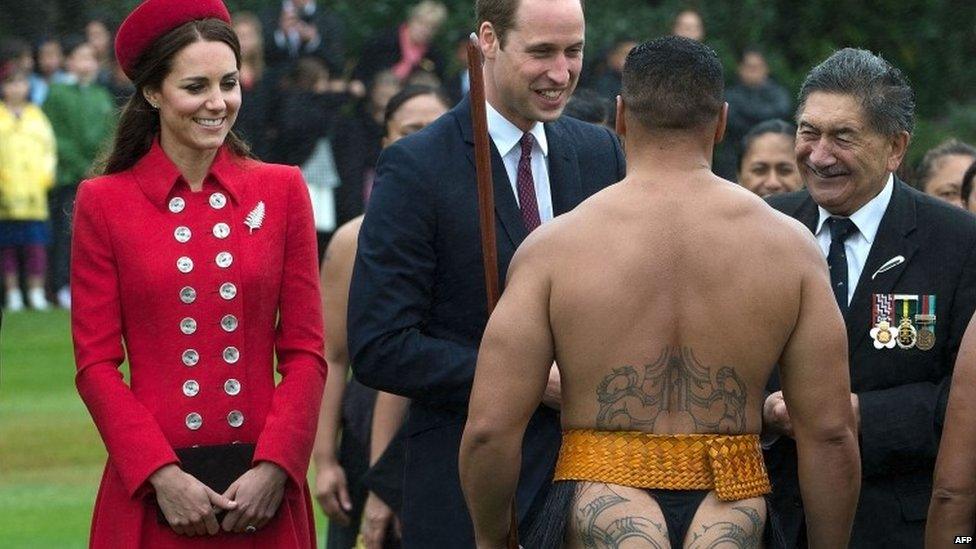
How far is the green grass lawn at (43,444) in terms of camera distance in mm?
11844

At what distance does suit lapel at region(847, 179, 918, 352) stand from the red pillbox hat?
2.10 metres

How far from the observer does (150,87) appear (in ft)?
20.3

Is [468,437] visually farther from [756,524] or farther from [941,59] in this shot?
[941,59]

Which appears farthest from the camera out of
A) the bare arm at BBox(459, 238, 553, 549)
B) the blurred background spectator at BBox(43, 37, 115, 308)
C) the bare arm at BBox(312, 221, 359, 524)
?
the blurred background spectator at BBox(43, 37, 115, 308)

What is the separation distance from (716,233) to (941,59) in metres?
20.4

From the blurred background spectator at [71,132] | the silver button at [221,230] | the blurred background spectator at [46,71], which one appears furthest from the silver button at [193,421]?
the blurred background spectator at [46,71]

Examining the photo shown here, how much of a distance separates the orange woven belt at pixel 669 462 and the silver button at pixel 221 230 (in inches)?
51.8

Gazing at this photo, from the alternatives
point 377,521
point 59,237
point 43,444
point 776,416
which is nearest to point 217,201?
point 776,416

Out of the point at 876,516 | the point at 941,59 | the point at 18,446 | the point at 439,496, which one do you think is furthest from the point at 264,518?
the point at 941,59

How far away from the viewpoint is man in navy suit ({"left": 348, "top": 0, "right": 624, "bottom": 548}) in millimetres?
6297

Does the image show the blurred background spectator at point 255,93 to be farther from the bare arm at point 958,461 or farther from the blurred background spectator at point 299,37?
Answer: the bare arm at point 958,461

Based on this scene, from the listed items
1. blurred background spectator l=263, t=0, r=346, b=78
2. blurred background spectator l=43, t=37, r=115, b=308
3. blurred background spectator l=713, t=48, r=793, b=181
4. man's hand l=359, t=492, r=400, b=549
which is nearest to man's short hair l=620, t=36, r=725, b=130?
Result: man's hand l=359, t=492, r=400, b=549

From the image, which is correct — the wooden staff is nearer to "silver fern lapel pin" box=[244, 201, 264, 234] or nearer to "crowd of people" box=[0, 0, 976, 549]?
"crowd of people" box=[0, 0, 976, 549]

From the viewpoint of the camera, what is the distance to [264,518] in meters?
6.01
